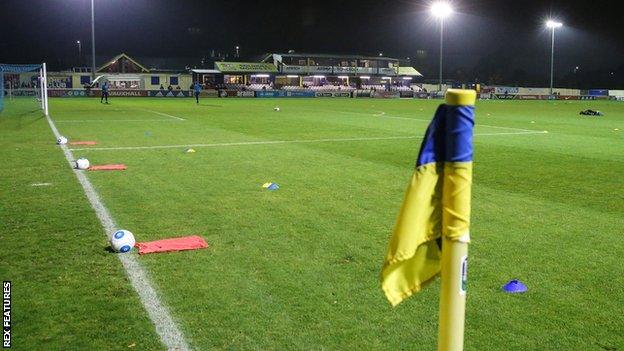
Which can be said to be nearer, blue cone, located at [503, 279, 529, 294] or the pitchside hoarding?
blue cone, located at [503, 279, 529, 294]

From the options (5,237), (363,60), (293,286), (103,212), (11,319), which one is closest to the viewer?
(11,319)

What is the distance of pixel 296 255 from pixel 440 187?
396 cm

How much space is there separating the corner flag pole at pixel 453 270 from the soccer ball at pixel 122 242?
4.60 m

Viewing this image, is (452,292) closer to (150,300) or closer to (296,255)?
(150,300)

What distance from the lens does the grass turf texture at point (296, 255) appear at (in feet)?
14.1

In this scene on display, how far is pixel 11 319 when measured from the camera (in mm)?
4473

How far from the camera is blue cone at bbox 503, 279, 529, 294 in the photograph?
202 inches

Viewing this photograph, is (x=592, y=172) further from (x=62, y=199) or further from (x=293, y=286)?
(x=62, y=199)

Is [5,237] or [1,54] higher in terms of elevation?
[1,54]

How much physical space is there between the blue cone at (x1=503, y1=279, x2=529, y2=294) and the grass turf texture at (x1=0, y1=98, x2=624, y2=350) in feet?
0.40

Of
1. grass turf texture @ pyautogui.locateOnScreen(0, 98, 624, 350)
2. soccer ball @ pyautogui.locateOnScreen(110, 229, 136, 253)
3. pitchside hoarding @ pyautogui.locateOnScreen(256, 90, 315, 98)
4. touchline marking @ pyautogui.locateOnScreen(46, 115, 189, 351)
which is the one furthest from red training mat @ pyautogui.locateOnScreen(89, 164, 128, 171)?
pitchside hoarding @ pyautogui.locateOnScreen(256, 90, 315, 98)

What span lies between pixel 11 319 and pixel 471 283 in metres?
3.78

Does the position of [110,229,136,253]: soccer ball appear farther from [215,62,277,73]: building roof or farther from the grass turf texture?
[215,62,277,73]: building roof

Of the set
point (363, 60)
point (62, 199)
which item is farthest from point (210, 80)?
point (62, 199)
